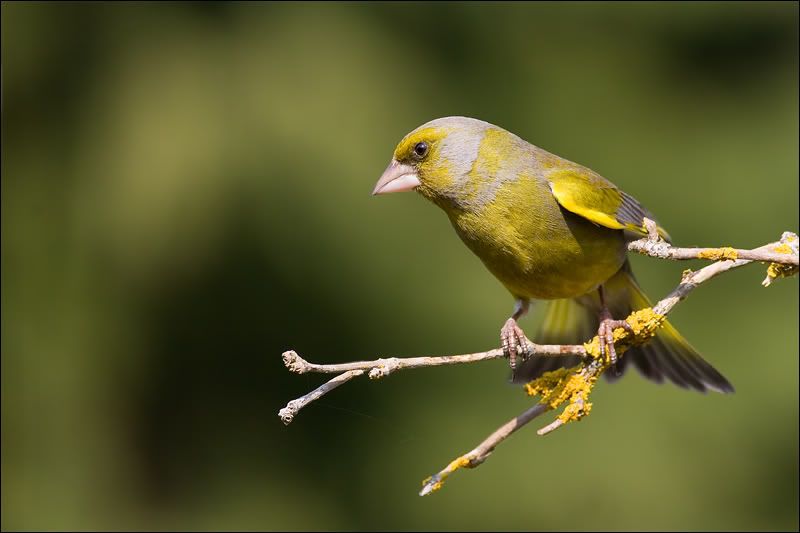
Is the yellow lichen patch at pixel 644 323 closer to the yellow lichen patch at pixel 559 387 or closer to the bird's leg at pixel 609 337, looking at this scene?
the bird's leg at pixel 609 337

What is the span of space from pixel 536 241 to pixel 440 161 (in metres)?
0.50

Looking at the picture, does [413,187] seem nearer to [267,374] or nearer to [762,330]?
[267,374]

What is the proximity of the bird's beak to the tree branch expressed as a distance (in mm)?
1027

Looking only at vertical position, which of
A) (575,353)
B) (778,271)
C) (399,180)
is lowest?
(575,353)

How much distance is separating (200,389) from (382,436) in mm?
1423

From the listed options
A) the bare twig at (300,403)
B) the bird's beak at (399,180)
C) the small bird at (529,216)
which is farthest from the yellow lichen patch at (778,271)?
the bird's beak at (399,180)

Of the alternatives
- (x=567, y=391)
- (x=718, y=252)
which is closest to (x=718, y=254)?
(x=718, y=252)

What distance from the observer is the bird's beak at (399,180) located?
3785mm

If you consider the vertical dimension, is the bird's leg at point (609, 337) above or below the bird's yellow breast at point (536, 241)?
below

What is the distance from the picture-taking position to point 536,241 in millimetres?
3506

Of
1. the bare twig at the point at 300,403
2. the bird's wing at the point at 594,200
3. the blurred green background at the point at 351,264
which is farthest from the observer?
the blurred green background at the point at 351,264

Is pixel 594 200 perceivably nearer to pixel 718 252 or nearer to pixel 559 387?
pixel 559 387

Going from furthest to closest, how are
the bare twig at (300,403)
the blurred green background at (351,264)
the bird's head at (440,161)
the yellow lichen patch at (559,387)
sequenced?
1. the blurred green background at (351,264)
2. the bird's head at (440,161)
3. the yellow lichen patch at (559,387)
4. the bare twig at (300,403)

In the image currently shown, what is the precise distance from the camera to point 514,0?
7875mm
